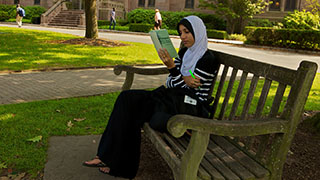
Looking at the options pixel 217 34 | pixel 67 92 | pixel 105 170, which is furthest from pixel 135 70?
pixel 217 34

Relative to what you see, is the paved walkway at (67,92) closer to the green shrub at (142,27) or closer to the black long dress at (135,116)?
the black long dress at (135,116)

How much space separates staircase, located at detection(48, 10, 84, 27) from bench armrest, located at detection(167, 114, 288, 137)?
31498 millimetres

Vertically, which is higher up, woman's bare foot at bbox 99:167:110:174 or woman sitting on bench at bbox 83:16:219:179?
woman sitting on bench at bbox 83:16:219:179

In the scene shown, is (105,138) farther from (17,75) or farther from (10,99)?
(17,75)

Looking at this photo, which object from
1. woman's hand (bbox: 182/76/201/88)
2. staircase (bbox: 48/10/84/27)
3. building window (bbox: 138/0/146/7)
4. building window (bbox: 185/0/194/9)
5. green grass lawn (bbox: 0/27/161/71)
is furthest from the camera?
building window (bbox: 138/0/146/7)

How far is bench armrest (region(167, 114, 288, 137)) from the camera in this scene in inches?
76.8

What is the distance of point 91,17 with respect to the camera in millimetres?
14781

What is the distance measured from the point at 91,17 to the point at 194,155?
541 inches

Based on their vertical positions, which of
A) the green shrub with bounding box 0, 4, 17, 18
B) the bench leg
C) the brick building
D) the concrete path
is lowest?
the concrete path

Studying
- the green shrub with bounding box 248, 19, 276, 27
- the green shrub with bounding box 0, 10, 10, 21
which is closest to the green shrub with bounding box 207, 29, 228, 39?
the green shrub with bounding box 248, 19, 276, 27

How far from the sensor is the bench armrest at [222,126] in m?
1.95

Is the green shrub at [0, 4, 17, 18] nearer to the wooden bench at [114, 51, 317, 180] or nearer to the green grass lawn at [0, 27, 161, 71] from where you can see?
the green grass lawn at [0, 27, 161, 71]

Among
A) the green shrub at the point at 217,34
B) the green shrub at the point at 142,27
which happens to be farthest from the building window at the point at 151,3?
the green shrub at the point at 217,34

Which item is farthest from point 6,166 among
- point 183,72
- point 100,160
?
point 183,72
